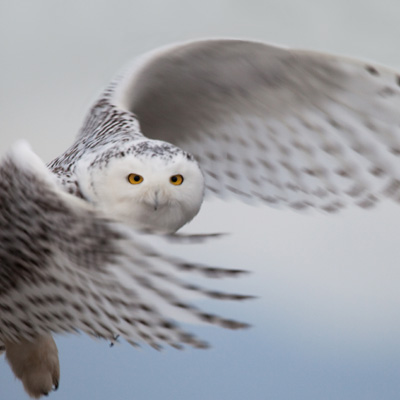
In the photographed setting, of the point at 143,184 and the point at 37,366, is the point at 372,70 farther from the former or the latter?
the point at 37,366

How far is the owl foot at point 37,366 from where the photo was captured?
125 centimetres

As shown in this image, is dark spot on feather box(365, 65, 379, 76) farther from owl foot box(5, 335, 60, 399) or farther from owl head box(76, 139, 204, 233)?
owl foot box(5, 335, 60, 399)

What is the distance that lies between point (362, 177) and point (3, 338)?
0.63m

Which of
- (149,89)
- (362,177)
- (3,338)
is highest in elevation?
(149,89)

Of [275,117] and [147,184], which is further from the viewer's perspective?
[275,117]

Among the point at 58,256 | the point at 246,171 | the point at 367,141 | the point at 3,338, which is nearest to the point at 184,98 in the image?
the point at 246,171

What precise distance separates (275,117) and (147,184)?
39 cm

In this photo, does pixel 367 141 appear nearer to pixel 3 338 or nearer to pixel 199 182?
pixel 199 182

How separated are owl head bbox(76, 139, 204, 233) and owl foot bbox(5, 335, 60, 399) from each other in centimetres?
28

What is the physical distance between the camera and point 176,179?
1.09 m

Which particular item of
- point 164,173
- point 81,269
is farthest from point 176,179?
point 81,269

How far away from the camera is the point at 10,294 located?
0.92 metres

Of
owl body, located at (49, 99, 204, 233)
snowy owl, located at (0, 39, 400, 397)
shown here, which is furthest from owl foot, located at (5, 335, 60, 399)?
owl body, located at (49, 99, 204, 233)

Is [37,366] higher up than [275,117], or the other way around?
[275,117]
